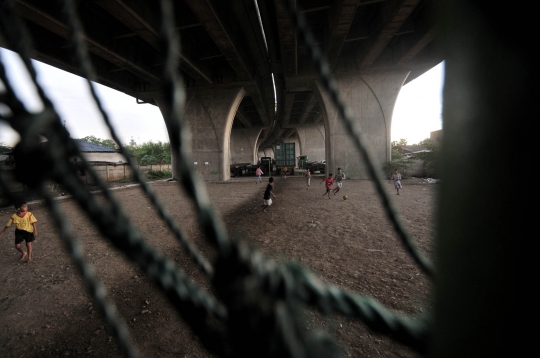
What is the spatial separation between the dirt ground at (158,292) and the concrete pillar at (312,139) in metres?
33.0

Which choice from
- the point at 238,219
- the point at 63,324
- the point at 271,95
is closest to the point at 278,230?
the point at 238,219

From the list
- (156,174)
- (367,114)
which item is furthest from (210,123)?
(367,114)

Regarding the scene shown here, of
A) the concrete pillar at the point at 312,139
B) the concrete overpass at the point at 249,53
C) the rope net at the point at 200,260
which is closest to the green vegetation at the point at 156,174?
the concrete overpass at the point at 249,53

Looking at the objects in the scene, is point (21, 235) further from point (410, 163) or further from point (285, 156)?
point (285, 156)

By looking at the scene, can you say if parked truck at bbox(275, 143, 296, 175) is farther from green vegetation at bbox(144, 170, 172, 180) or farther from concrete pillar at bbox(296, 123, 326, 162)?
concrete pillar at bbox(296, 123, 326, 162)

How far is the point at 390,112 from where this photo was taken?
1648 cm

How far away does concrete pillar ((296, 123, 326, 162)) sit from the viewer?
38.9 m

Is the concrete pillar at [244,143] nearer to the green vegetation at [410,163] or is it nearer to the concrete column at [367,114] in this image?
the concrete column at [367,114]

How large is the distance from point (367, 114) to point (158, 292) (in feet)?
54.6

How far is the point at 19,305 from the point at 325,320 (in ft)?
11.7

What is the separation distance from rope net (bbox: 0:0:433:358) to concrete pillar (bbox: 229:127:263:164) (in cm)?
3885

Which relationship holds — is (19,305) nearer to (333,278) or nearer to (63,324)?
(63,324)

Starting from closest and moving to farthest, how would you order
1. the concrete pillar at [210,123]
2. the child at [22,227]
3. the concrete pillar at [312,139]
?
the child at [22,227] < the concrete pillar at [210,123] < the concrete pillar at [312,139]

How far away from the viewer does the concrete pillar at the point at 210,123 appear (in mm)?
18406
